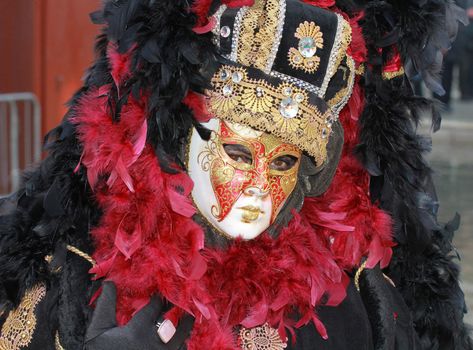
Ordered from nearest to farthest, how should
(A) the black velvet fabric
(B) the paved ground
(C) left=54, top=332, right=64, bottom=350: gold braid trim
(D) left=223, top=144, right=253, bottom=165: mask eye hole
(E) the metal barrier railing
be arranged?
(C) left=54, top=332, right=64, bottom=350: gold braid trim, (D) left=223, top=144, right=253, bottom=165: mask eye hole, (A) the black velvet fabric, (B) the paved ground, (E) the metal barrier railing

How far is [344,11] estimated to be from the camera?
9.34 feet

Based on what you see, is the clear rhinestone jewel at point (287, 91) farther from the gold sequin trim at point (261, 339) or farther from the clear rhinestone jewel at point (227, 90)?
the gold sequin trim at point (261, 339)

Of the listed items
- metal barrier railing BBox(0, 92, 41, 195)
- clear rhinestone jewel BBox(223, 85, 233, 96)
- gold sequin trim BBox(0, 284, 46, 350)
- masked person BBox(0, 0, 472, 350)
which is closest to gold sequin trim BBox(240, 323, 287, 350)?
masked person BBox(0, 0, 472, 350)

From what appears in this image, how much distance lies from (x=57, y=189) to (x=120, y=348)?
481 millimetres

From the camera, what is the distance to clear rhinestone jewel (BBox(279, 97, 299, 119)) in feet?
8.69

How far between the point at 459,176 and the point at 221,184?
693 cm

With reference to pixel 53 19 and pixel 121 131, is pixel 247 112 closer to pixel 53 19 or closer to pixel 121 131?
pixel 121 131

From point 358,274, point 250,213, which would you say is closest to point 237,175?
point 250,213

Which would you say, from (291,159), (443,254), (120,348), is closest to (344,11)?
(291,159)

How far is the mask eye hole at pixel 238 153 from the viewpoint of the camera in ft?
8.92

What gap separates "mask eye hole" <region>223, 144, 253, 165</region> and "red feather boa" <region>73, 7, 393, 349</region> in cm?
15

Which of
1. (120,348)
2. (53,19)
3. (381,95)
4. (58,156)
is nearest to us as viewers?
(120,348)

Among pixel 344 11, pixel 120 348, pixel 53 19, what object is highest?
pixel 344 11

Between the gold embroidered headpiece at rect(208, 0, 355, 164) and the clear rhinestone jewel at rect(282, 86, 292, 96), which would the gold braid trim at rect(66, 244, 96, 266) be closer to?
the gold embroidered headpiece at rect(208, 0, 355, 164)
